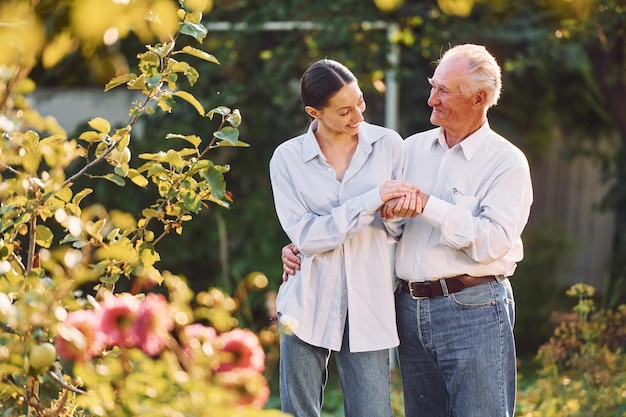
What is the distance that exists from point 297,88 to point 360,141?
158 inches

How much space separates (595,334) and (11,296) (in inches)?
113

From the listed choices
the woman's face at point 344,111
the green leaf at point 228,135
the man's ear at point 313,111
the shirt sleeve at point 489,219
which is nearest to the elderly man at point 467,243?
the shirt sleeve at point 489,219

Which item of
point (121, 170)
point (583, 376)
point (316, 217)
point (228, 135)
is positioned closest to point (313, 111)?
point (316, 217)

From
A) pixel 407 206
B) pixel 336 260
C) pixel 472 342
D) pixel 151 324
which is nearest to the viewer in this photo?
pixel 151 324

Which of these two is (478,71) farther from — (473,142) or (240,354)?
(240,354)

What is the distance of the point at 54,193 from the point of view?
229 centimetres

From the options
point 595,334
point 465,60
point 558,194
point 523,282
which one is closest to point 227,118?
point 465,60

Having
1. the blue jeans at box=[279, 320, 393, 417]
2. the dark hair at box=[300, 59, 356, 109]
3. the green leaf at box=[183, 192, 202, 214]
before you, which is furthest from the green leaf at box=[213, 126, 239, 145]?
the blue jeans at box=[279, 320, 393, 417]

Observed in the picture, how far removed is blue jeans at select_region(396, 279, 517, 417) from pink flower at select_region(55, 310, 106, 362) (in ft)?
4.03

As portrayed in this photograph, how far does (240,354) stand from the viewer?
1.71 m

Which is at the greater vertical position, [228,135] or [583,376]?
[228,135]

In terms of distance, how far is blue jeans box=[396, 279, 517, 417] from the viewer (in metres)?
2.76

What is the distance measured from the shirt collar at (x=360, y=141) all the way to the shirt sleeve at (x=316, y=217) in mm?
86

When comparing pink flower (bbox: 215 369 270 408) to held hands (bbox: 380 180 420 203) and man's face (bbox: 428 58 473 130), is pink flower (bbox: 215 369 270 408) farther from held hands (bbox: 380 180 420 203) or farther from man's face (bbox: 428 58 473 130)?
man's face (bbox: 428 58 473 130)
